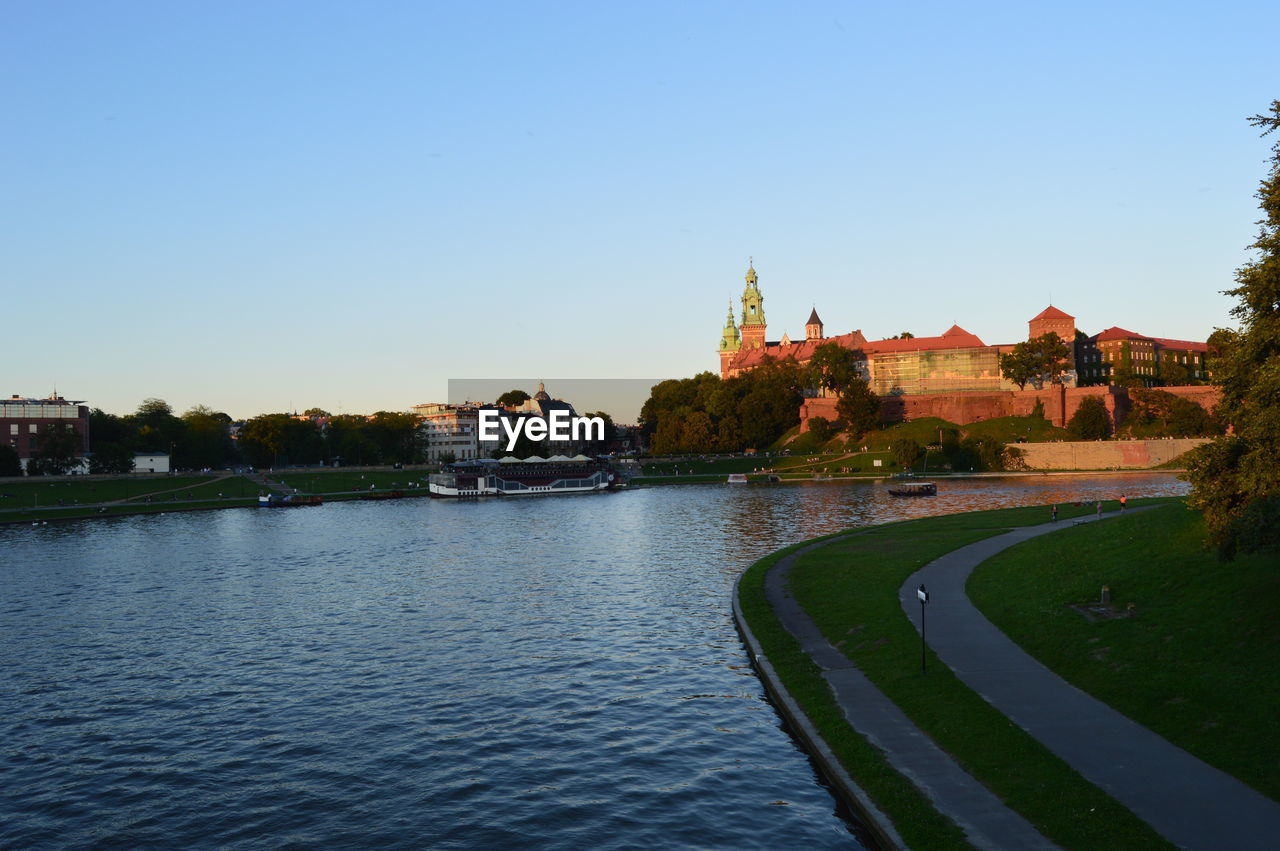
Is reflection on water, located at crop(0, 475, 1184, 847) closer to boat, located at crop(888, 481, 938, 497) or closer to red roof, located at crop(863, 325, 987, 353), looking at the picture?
boat, located at crop(888, 481, 938, 497)

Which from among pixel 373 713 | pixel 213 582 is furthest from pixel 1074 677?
pixel 213 582

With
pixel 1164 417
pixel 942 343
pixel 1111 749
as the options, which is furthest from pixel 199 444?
pixel 1111 749

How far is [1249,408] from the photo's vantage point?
25109 mm

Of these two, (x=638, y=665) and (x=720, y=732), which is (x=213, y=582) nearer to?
(x=638, y=665)

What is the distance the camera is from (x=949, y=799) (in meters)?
17.1

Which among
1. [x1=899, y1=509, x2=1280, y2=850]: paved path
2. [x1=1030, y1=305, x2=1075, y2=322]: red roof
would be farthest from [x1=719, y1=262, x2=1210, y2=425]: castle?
[x1=899, y1=509, x2=1280, y2=850]: paved path

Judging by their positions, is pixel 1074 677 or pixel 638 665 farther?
pixel 638 665

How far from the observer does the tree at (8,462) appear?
134250 mm

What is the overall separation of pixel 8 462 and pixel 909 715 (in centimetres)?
14895

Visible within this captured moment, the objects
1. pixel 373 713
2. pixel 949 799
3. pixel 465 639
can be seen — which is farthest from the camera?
pixel 465 639

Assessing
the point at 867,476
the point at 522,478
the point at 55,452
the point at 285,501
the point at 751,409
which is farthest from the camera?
the point at 751,409

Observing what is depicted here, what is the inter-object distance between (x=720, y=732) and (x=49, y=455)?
148132 millimetres

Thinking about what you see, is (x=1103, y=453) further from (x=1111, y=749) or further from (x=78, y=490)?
(x=78, y=490)

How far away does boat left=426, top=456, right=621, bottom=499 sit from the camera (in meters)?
134
